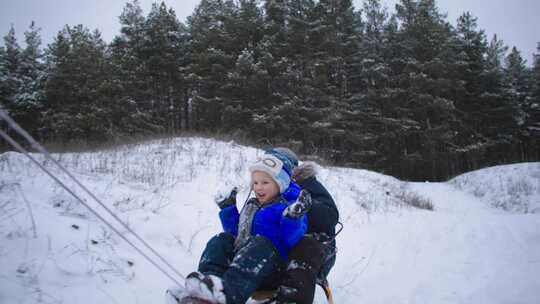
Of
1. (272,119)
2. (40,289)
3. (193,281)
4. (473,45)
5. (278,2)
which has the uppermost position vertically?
(278,2)

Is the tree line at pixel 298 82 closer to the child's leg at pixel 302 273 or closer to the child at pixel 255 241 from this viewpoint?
the child at pixel 255 241

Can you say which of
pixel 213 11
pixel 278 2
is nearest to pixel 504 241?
pixel 278 2

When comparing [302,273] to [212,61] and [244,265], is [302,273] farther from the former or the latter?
[212,61]

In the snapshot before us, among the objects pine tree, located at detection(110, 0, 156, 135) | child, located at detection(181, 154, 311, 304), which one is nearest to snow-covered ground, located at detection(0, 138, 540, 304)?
child, located at detection(181, 154, 311, 304)

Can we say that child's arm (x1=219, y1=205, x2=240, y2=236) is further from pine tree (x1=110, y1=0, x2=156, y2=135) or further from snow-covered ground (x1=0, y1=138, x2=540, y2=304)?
pine tree (x1=110, y1=0, x2=156, y2=135)

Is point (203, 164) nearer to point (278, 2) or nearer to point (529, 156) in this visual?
point (278, 2)

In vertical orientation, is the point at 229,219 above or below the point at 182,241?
above

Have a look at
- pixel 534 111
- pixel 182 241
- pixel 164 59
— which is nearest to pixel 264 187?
pixel 182 241

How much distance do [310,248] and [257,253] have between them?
370mm

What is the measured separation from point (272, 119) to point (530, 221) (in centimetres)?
1245

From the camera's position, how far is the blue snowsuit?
5.57 feet

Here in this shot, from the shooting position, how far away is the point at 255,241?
1.89 m

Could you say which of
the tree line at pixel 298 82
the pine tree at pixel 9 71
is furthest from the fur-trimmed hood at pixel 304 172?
the pine tree at pixel 9 71

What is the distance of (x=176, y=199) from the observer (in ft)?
14.1
